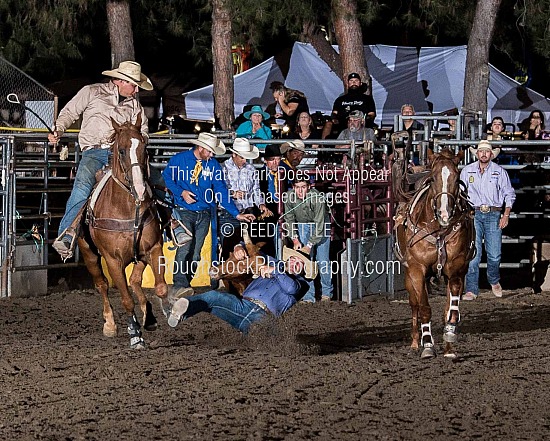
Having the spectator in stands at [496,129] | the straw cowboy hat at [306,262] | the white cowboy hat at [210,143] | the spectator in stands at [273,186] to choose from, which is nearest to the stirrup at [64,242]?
the white cowboy hat at [210,143]

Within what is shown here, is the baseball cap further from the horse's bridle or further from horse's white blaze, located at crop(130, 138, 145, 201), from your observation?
horse's white blaze, located at crop(130, 138, 145, 201)

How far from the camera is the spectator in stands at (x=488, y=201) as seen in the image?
13742mm

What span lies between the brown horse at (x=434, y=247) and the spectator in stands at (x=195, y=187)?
8.36 feet

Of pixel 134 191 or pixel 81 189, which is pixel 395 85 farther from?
pixel 134 191

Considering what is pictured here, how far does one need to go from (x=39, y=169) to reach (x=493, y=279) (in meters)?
6.85

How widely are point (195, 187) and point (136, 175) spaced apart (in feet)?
7.36

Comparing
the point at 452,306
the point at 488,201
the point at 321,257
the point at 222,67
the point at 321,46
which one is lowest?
the point at 452,306

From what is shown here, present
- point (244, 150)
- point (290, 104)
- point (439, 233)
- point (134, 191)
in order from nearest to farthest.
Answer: point (439, 233)
point (134, 191)
point (244, 150)
point (290, 104)

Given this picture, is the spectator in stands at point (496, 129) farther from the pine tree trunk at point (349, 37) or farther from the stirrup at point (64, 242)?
the stirrup at point (64, 242)

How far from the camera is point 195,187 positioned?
11.6 meters

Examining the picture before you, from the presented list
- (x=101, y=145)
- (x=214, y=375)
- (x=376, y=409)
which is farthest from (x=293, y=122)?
(x=376, y=409)

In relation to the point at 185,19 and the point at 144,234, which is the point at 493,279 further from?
the point at 185,19

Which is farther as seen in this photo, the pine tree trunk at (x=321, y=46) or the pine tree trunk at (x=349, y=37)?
the pine tree trunk at (x=321, y=46)

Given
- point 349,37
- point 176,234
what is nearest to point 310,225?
point 176,234
